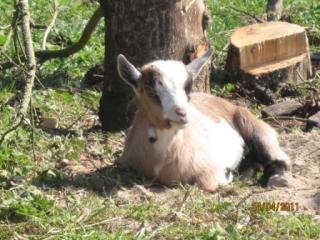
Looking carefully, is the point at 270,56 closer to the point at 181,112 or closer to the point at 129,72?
the point at 129,72

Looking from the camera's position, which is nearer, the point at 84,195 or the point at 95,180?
the point at 84,195

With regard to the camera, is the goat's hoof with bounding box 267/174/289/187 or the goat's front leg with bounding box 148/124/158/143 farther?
the goat's hoof with bounding box 267/174/289/187

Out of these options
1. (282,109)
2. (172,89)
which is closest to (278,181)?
(172,89)

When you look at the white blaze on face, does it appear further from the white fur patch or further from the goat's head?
the white fur patch

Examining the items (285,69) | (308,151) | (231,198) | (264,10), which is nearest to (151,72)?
(231,198)

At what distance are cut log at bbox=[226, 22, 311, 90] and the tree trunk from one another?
56.8 inches

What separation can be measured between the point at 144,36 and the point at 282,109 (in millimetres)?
1754

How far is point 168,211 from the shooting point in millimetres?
6906

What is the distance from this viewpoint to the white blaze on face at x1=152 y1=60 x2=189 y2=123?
24.0 feet

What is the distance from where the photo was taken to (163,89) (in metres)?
7.45

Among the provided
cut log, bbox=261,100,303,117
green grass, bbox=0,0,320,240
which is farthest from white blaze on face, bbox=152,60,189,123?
cut log, bbox=261,100,303,117

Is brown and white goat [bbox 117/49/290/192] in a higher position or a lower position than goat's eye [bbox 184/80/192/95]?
lower

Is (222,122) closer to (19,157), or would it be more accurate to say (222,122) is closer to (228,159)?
(228,159)
